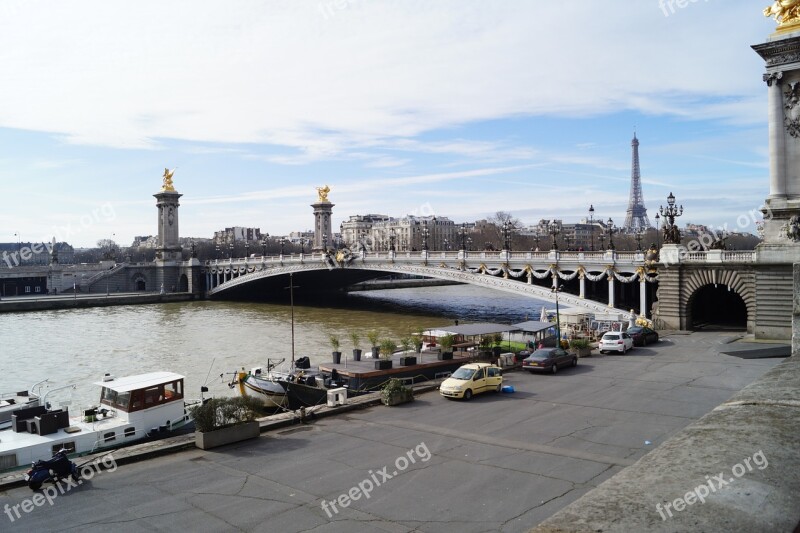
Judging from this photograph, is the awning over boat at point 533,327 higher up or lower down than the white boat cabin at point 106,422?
higher up

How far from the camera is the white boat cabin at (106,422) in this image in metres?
15.3

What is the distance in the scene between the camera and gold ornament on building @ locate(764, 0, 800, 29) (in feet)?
99.5

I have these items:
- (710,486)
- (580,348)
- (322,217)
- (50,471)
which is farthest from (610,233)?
(322,217)

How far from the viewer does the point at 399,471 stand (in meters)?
11.6

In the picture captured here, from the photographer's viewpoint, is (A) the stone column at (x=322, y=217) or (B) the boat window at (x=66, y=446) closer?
(B) the boat window at (x=66, y=446)

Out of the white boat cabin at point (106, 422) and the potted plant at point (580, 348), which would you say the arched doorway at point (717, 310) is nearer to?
the potted plant at point (580, 348)

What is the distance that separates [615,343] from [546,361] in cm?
623

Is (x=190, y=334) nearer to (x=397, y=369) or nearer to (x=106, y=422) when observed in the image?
(x=397, y=369)

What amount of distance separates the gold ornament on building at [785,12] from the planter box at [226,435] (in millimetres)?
31400

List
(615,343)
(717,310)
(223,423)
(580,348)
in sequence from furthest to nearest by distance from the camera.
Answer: (717,310) < (615,343) < (580,348) < (223,423)

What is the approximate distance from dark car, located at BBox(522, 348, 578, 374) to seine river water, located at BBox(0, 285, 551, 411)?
13123mm

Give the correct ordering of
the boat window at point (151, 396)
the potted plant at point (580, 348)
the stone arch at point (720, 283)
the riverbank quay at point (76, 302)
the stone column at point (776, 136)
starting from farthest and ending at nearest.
→ 1. the riverbank quay at point (76, 302)
2. the stone arch at point (720, 283)
3. the stone column at point (776, 136)
4. the potted plant at point (580, 348)
5. the boat window at point (151, 396)

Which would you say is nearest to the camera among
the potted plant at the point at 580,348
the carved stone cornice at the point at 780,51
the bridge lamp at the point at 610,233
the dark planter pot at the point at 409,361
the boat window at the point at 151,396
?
the boat window at the point at 151,396

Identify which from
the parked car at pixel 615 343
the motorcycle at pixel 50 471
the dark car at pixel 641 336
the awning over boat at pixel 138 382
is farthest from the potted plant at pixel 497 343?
the motorcycle at pixel 50 471
